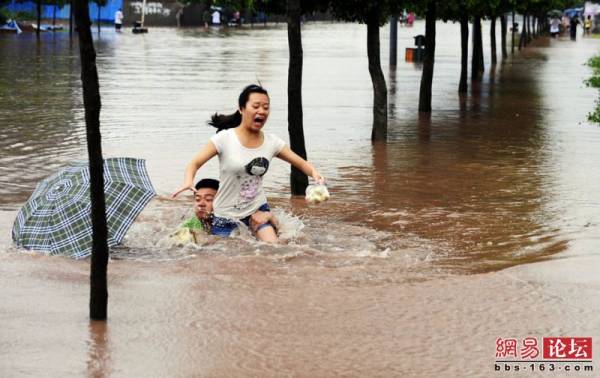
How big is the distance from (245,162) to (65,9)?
67.0 metres

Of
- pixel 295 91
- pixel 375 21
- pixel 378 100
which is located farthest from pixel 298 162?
pixel 378 100

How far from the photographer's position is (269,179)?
1363 centimetres

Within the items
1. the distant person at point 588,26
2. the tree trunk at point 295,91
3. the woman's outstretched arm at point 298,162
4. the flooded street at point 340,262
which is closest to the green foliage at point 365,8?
the flooded street at point 340,262

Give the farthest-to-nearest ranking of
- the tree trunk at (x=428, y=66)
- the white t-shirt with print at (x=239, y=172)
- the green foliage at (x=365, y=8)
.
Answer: the tree trunk at (x=428, y=66) < the green foliage at (x=365, y=8) < the white t-shirt with print at (x=239, y=172)

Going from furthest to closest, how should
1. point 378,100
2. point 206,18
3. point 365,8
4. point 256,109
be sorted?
point 206,18, point 378,100, point 365,8, point 256,109

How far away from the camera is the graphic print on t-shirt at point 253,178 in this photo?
869 cm

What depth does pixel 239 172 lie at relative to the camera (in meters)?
8.70

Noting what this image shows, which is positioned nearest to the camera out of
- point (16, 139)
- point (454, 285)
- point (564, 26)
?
point (454, 285)

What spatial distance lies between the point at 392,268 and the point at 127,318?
2.22 meters

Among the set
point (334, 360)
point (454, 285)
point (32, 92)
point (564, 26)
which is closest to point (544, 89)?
point (32, 92)

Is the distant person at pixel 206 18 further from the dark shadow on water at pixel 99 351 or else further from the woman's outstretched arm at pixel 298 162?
the dark shadow on water at pixel 99 351

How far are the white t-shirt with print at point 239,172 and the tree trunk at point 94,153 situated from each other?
213cm

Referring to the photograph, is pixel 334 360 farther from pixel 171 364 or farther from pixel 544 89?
pixel 544 89

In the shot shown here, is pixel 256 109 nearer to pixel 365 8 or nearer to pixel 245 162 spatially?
pixel 245 162
